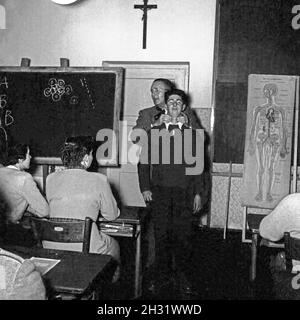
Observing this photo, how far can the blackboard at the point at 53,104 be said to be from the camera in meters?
3.97

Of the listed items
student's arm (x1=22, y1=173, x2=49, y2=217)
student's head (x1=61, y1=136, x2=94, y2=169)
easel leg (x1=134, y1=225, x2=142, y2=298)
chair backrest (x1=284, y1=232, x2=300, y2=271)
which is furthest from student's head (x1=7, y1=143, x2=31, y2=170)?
chair backrest (x1=284, y1=232, x2=300, y2=271)

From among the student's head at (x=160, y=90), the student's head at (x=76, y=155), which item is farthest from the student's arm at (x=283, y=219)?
the student's head at (x=160, y=90)

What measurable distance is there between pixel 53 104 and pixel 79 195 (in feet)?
6.52

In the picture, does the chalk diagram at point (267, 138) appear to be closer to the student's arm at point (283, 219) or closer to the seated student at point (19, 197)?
the student's arm at point (283, 219)

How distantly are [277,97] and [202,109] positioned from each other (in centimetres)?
86

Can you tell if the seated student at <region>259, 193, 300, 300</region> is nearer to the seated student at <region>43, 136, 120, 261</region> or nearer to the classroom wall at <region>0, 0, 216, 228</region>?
the seated student at <region>43, 136, 120, 261</region>

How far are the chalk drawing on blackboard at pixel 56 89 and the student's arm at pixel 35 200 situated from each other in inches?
63.0

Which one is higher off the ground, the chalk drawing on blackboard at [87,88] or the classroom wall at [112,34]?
the classroom wall at [112,34]

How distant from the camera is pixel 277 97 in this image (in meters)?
4.12

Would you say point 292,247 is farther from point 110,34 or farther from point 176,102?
point 110,34

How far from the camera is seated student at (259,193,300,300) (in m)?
2.08

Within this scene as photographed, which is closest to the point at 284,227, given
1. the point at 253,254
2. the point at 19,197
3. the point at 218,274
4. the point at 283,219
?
→ the point at 283,219

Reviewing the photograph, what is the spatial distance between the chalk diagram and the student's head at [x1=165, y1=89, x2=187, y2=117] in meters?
1.34

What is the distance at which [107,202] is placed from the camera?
2.51 m
